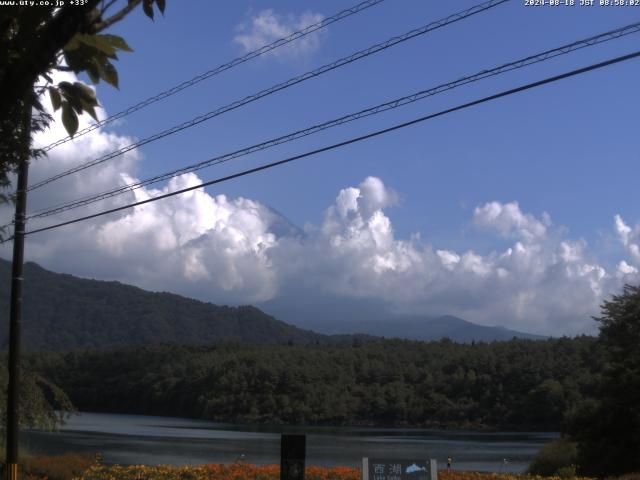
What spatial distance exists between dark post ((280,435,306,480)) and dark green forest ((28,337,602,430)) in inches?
2321

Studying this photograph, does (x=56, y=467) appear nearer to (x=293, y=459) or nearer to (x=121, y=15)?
(x=293, y=459)

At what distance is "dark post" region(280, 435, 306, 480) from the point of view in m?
11.0

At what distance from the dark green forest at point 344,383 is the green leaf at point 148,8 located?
6620 centimetres

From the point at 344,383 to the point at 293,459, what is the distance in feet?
275

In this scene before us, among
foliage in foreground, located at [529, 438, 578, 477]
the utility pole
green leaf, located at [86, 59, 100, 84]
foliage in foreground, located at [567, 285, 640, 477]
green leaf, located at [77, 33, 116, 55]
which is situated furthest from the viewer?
foliage in foreground, located at [529, 438, 578, 477]

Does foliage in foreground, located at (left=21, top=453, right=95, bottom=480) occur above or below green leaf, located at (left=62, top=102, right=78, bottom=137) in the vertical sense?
below

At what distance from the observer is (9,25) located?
450cm

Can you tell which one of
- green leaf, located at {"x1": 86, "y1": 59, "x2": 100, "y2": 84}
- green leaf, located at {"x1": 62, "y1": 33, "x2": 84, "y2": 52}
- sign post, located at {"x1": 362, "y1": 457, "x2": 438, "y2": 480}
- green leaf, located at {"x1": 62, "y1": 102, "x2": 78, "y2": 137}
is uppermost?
green leaf, located at {"x1": 62, "y1": 33, "x2": 84, "y2": 52}

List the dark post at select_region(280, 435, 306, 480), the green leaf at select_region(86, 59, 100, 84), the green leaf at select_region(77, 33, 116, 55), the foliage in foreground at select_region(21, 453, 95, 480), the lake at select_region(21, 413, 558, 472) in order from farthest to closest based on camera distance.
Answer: the lake at select_region(21, 413, 558, 472)
the foliage in foreground at select_region(21, 453, 95, 480)
the dark post at select_region(280, 435, 306, 480)
the green leaf at select_region(86, 59, 100, 84)
the green leaf at select_region(77, 33, 116, 55)

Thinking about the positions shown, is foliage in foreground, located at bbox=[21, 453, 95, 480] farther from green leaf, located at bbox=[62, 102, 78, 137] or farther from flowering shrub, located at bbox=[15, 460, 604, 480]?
green leaf, located at bbox=[62, 102, 78, 137]

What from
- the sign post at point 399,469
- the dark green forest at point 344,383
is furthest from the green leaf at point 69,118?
the dark green forest at point 344,383

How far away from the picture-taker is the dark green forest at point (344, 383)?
74.0 metres

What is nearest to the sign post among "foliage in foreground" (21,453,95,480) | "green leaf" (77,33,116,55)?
"green leaf" (77,33,116,55)

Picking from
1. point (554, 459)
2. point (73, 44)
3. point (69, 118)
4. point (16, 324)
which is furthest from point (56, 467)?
point (73, 44)
